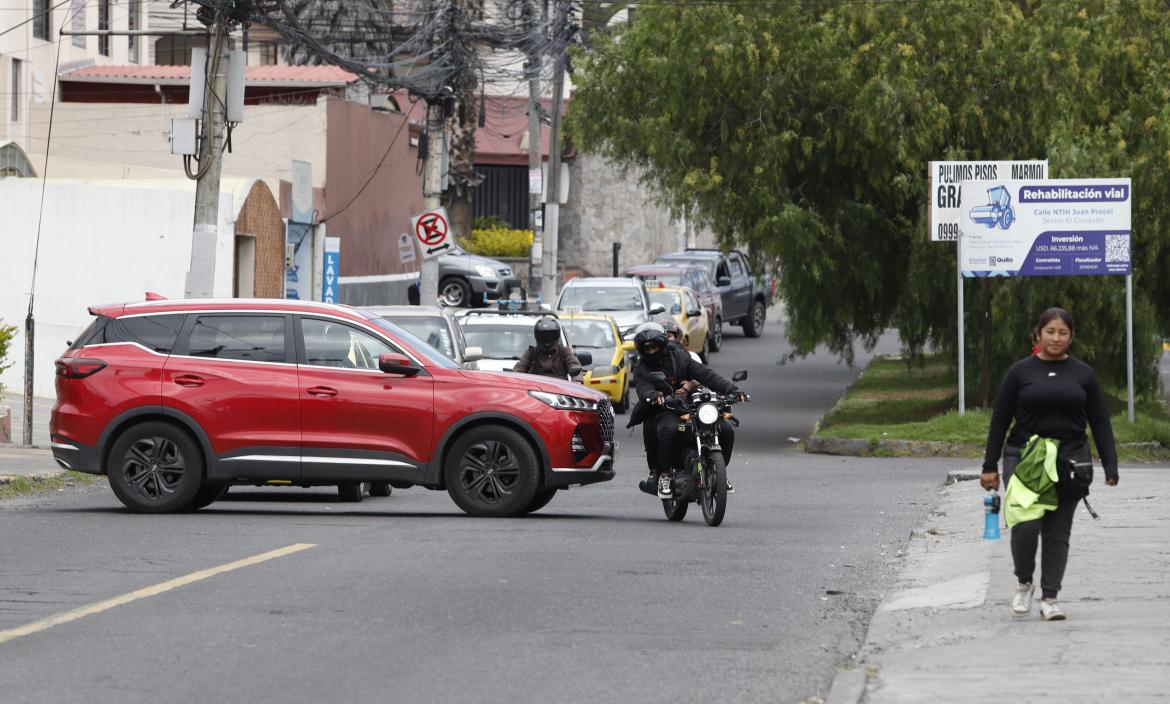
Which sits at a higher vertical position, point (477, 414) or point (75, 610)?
point (477, 414)

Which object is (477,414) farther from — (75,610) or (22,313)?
(22,313)

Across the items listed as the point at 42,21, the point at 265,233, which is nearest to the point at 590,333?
the point at 265,233

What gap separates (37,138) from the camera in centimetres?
3753

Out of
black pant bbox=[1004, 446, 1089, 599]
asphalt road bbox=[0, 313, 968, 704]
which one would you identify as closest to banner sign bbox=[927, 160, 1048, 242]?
asphalt road bbox=[0, 313, 968, 704]

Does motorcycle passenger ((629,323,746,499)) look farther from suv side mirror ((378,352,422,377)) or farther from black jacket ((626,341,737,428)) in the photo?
suv side mirror ((378,352,422,377))

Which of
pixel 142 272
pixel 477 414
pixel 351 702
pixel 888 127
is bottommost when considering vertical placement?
pixel 351 702

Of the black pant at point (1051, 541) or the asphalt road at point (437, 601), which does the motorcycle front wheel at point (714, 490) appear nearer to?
the asphalt road at point (437, 601)

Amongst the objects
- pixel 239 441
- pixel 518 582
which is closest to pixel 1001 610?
pixel 518 582

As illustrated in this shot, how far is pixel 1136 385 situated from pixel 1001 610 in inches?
649

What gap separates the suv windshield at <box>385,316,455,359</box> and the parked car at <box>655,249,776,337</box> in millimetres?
23986

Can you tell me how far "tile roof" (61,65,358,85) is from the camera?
39.6 meters

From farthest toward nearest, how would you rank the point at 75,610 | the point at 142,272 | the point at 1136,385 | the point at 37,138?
the point at 37,138 → the point at 142,272 → the point at 1136,385 → the point at 75,610

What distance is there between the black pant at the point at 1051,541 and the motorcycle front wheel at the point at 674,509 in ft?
17.6

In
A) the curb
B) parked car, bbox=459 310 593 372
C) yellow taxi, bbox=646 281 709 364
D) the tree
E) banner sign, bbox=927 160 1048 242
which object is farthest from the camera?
yellow taxi, bbox=646 281 709 364
